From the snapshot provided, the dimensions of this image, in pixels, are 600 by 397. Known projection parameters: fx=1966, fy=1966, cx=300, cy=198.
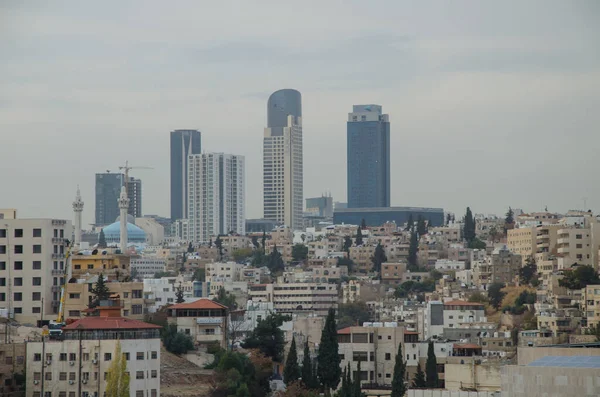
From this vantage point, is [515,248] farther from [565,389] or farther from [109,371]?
[565,389]

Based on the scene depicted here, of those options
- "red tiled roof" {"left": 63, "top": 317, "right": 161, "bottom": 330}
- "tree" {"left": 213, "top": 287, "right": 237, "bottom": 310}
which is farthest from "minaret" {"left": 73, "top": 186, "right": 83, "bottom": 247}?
"red tiled roof" {"left": 63, "top": 317, "right": 161, "bottom": 330}

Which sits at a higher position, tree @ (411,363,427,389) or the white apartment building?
the white apartment building

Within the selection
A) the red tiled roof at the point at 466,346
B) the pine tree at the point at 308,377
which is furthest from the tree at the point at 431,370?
the red tiled roof at the point at 466,346

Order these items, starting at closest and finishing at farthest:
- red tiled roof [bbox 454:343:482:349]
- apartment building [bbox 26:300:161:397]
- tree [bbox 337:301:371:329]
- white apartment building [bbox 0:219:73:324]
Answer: apartment building [bbox 26:300:161:397] → white apartment building [bbox 0:219:73:324] → red tiled roof [bbox 454:343:482:349] → tree [bbox 337:301:371:329]

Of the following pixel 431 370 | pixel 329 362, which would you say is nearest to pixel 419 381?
pixel 431 370

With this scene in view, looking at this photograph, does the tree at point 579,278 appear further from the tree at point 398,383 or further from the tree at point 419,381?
the tree at point 398,383

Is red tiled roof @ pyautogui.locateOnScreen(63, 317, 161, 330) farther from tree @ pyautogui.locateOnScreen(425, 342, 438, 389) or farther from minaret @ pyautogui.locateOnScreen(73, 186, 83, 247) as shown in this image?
minaret @ pyautogui.locateOnScreen(73, 186, 83, 247)

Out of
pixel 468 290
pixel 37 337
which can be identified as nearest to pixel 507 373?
pixel 37 337
